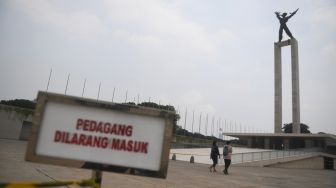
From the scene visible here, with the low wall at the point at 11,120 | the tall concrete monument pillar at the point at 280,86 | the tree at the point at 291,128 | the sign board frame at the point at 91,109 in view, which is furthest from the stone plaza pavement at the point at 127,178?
the tree at the point at 291,128

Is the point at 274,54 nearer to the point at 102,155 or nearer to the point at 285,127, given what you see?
the point at 285,127

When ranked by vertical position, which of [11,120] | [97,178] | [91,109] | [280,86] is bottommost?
[97,178]

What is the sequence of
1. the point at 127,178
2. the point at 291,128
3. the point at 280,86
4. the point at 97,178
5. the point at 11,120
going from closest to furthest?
1. the point at 97,178
2. the point at 127,178
3. the point at 11,120
4. the point at 280,86
5. the point at 291,128

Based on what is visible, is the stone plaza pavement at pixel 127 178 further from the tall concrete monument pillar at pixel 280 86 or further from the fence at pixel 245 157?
the tall concrete monument pillar at pixel 280 86

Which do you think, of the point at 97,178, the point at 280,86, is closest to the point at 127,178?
the point at 97,178

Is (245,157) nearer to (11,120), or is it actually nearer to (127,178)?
(127,178)

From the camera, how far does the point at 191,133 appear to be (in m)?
76.4

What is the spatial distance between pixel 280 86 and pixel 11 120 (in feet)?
136

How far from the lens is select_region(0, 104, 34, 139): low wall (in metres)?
36.5

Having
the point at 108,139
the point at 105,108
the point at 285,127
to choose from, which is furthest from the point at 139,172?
the point at 285,127

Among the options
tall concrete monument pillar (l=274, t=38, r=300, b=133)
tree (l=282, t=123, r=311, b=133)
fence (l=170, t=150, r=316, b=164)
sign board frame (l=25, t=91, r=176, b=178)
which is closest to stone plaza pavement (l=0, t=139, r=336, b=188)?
sign board frame (l=25, t=91, r=176, b=178)

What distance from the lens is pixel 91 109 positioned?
2602 mm

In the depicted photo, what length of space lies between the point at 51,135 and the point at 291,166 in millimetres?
29945

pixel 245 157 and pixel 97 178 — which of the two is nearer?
pixel 97 178
